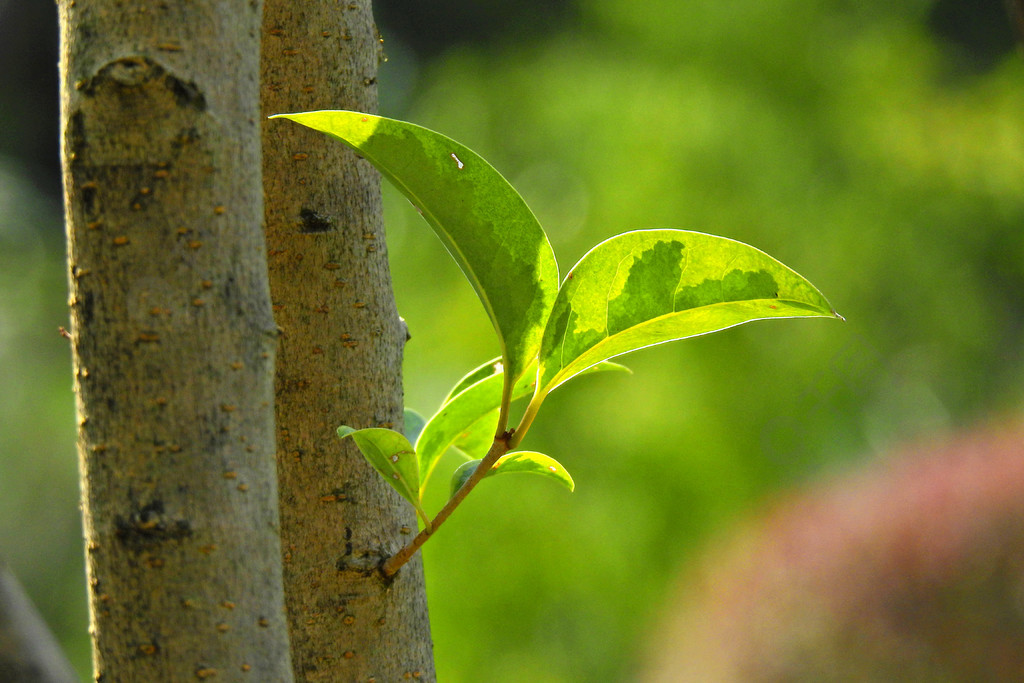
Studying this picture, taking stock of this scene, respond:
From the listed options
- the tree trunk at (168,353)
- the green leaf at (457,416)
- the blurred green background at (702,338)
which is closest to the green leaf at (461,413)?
the green leaf at (457,416)

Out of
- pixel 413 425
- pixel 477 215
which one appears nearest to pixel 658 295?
pixel 477 215

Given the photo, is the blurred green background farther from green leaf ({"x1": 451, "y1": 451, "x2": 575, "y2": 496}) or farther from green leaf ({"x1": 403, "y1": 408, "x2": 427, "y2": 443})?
green leaf ({"x1": 451, "y1": 451, "x2": 575, "y2": 496})

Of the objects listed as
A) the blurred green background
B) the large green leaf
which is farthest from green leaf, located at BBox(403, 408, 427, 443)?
the blurred green background

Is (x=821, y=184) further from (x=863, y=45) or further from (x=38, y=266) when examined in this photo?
(x=38, y=266)

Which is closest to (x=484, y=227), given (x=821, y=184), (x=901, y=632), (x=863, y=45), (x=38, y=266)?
(x=901, y=632)

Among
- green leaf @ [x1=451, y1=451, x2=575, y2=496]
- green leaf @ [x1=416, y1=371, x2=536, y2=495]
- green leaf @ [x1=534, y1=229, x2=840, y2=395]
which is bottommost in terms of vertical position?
green leaf @ [x1=451, y1=451, x2=575, y2=496]

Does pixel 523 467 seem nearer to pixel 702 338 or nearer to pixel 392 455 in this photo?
pixel 392 455
